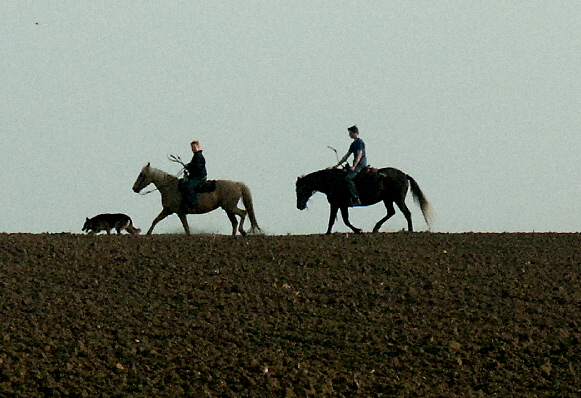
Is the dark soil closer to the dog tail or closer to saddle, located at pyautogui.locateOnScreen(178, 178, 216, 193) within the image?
saddle, located at pyautogui.locateOnScreen(178, 178, 216, 193)

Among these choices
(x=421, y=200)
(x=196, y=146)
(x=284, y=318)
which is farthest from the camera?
(x=421, y=200)

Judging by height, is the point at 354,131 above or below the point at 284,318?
above

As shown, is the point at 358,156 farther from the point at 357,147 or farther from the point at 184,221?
the point at 184,221

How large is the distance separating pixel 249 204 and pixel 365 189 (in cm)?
259

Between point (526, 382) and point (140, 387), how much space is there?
196 inches

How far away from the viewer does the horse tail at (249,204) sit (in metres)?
22.8

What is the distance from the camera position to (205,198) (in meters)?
22.4

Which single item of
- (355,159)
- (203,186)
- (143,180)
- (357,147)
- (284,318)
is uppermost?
(357,147)

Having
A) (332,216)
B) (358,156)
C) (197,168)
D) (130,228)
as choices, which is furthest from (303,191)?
(130,228)

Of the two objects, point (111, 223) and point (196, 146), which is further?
point (111, 223)

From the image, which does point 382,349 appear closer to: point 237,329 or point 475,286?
point 237,329

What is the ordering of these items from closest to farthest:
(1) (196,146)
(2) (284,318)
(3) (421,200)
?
(2) (284,318) < (1) (196,146) < (3) (421,200)

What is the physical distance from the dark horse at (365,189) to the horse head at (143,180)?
337cm

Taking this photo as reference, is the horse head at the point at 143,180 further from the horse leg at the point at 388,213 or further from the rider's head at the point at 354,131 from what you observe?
the horse leg at the point at 388,213
